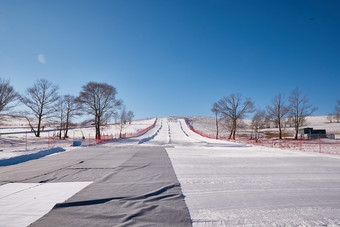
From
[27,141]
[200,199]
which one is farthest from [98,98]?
[200,199]

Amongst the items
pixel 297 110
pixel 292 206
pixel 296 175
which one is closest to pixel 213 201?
pixel 292 206

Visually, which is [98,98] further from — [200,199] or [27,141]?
[200,199]

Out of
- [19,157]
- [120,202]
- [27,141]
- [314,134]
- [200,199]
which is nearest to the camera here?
[120,202]

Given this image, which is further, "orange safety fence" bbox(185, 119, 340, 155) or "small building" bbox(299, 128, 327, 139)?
"small building" bbox(299, 128, 327, 139)

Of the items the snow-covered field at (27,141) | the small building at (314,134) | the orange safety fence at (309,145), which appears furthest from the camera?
the small building at (314,134)

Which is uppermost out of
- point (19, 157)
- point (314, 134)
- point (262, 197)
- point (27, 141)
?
point (314, 134)

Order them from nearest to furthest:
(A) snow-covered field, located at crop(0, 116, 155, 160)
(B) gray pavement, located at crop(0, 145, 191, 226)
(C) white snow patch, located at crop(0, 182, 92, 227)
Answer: (B) gray pavement, located at crop(0, 145, 191, 226) → (C) white snow patch, located at crop(0, 182, 92, 227) → (A) snow-covered field, located at crop(0, 116, 155, 160)

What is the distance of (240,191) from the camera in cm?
399

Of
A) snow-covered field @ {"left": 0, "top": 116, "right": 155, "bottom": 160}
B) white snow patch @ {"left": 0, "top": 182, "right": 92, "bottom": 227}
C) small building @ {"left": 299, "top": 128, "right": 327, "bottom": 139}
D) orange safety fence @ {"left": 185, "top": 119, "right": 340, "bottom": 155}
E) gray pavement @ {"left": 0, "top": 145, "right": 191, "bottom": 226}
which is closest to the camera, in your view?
gray pavement @ {"left": 0, "top": 145, "right": 191, "bottom": 226}

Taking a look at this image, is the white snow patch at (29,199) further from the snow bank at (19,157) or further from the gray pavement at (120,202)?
the snow bank at (19,157)

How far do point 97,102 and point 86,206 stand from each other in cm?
2720

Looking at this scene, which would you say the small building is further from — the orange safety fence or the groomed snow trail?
the groomed snow trail

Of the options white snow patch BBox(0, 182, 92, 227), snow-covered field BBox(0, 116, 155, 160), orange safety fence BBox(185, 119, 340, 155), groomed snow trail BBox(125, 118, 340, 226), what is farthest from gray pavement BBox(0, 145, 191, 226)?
orange safety fence BBox(185, 119, 340, 155)

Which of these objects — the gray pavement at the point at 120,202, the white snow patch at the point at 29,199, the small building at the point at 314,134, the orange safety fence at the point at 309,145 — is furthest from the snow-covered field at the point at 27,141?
the small building at the point at 314,134
